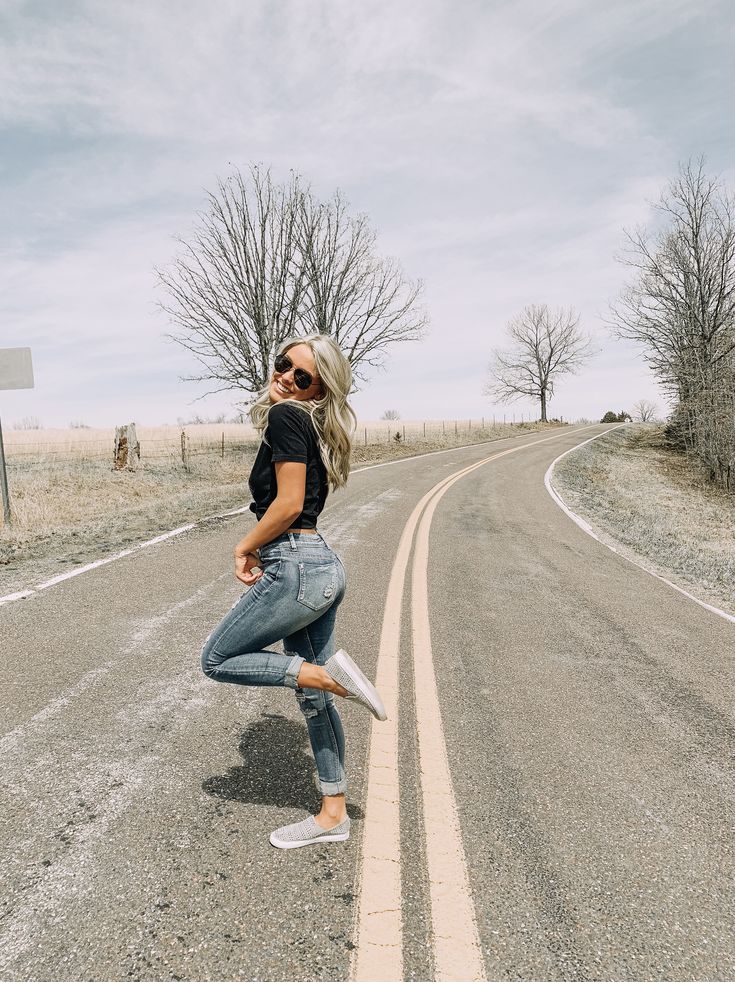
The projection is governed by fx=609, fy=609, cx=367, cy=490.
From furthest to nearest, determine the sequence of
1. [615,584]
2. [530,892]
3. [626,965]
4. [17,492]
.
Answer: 1. [17,492]
2. [615,584]
3. [530,892]
4. [626,965]

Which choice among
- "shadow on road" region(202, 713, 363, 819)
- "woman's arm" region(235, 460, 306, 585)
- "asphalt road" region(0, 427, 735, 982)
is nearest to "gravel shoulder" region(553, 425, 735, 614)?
"asphalt road" region(0, 427, 735, 982)

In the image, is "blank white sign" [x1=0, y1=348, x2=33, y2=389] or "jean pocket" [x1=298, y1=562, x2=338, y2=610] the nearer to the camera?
"jean pocket" [x1=298, y1=562, x2=338, y2=610]

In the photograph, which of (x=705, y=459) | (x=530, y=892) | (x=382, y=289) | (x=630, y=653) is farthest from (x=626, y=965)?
(x=382, y=289)

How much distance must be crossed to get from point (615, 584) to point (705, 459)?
20.6m

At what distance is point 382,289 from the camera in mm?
28562

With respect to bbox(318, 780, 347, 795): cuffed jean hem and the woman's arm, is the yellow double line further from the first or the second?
the woman's arm

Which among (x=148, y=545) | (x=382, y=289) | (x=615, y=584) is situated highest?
(x=382, y=289)

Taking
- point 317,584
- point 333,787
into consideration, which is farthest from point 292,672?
point 333,787

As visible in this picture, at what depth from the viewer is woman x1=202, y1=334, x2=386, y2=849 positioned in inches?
90.1

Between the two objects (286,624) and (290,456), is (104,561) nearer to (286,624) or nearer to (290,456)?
(286,624)

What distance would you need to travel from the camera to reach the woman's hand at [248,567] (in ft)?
7.88

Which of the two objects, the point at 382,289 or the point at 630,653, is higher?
the point at 382,289

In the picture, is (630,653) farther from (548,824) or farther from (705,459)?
(705,459)

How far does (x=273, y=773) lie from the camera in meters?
2.88
